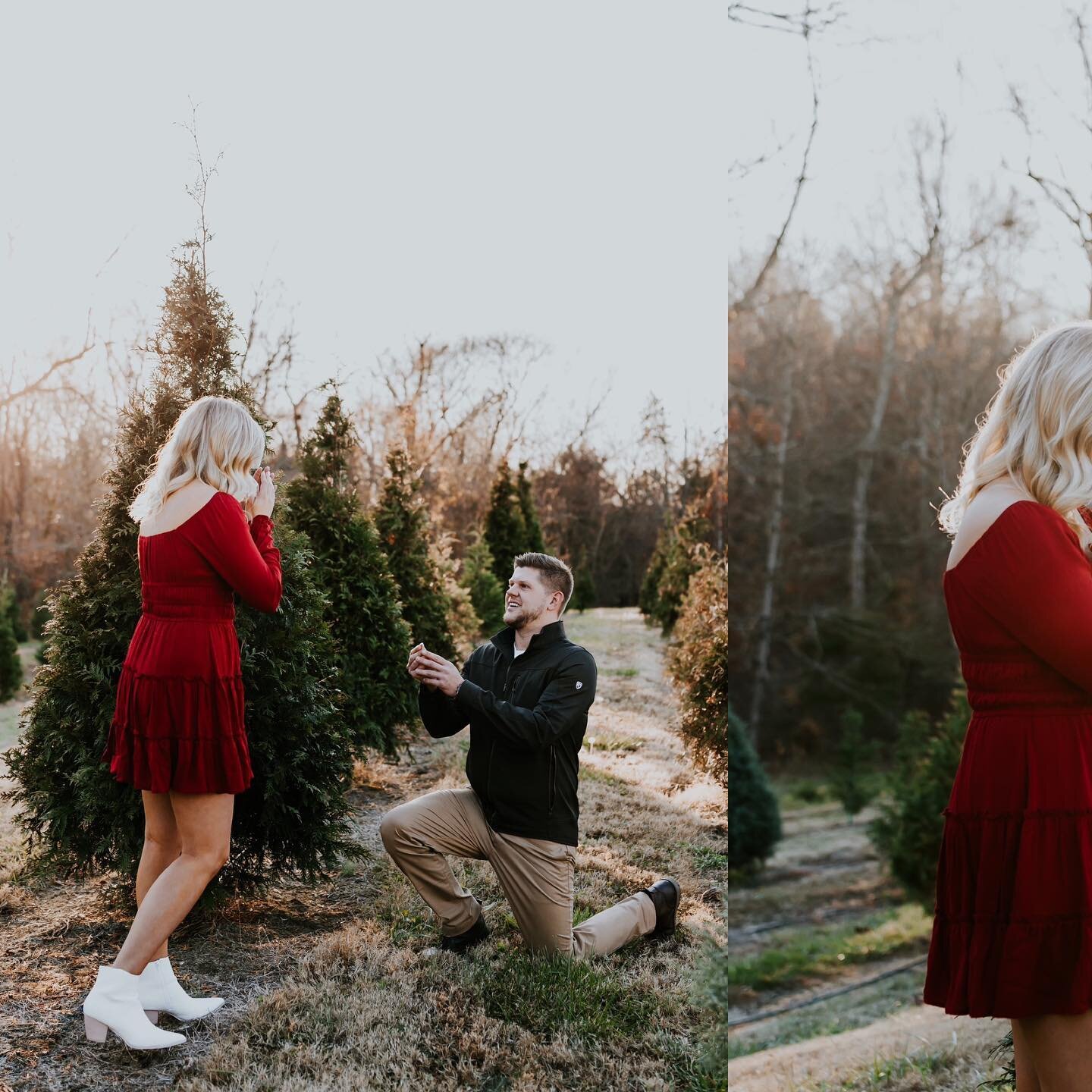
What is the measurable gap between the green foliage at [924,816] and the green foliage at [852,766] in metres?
2.57

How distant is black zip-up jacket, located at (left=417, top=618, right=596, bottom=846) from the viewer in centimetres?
308

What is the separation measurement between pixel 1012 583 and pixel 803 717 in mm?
10349

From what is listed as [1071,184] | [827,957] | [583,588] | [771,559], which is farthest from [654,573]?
[771,559]

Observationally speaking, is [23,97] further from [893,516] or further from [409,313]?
[893,516]

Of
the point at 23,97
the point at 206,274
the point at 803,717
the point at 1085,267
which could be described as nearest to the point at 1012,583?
the point at 206,274

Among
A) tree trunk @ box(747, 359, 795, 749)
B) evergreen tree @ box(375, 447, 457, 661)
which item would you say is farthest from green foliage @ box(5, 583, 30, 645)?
tree trunk @ box(747, 359, 795, 749)

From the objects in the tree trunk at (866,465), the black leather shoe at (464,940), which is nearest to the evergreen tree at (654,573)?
the black leather shoe at (464,940)

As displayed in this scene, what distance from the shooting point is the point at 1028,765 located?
1835 mm

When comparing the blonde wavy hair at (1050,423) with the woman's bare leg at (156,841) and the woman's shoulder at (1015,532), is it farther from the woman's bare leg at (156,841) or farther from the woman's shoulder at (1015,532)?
the woman's bare leg at (156,841)

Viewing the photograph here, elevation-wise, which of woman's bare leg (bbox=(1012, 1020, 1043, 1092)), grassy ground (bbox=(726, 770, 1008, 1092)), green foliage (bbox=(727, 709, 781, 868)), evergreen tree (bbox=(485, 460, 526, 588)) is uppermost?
evergreen tree (bbox=(485, 460, 526, 588))

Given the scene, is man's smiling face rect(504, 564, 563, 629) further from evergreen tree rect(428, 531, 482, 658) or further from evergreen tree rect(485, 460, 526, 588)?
evergreen tree rect(428, 531, 482, 658)

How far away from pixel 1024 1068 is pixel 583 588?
190 cm

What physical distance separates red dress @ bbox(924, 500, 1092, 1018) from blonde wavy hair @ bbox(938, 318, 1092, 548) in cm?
6

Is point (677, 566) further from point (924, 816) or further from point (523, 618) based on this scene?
point (924, 816)
